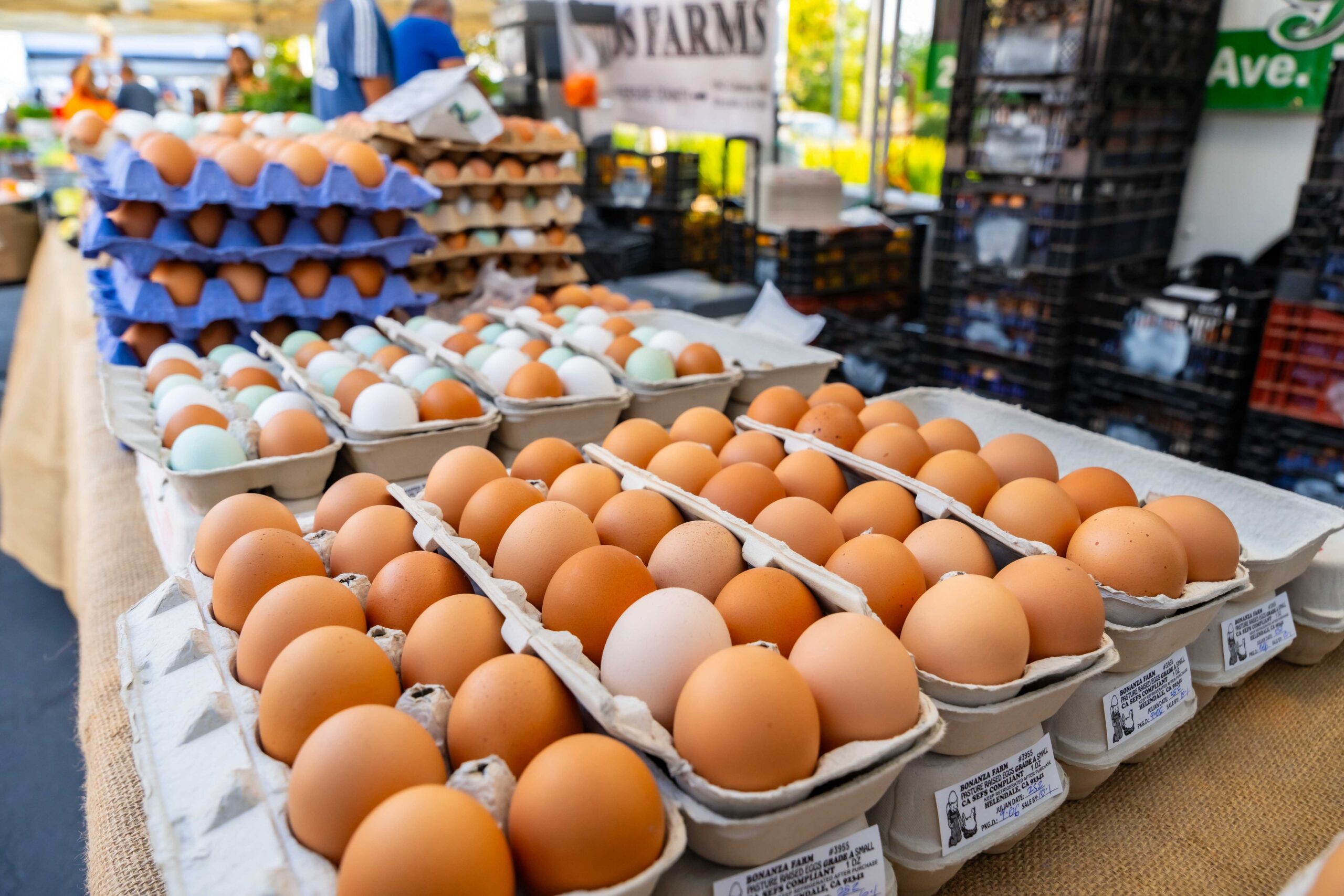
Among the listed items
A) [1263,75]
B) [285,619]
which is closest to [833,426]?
[285,619]

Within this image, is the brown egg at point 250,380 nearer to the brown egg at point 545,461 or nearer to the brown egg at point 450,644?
the brown egg at point 545,461

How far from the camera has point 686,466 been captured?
1.43m

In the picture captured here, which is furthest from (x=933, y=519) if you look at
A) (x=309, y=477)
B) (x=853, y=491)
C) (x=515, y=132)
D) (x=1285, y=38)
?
(x=1285, y=38)

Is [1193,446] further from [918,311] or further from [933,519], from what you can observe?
[933,519]

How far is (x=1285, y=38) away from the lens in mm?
3254

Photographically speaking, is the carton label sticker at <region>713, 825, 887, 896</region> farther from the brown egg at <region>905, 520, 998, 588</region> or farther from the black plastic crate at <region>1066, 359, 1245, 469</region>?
the black plastic crate at <region>1066, 359, 1245, 469</region>

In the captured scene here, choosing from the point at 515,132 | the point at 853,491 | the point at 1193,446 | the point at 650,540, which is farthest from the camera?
the point at 515,132

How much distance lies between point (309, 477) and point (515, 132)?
1983 millimetres

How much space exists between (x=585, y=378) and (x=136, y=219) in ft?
4.48

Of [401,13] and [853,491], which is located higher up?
[401,13]

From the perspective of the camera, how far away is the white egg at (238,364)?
81.7 inches

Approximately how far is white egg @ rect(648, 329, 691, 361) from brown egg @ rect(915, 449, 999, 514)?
88 centimetres

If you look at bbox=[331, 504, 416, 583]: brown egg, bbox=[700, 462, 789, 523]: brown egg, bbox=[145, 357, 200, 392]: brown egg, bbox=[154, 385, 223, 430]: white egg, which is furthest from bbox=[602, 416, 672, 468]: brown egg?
bbox=[145, 357, 200, 392]: brown egg

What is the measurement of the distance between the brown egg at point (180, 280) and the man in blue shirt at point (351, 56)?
1.55 m
